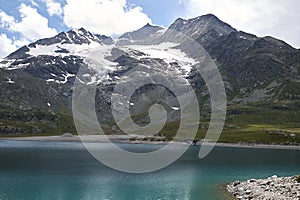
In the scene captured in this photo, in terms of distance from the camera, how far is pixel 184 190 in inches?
2689

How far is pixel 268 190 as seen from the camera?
2347 inches

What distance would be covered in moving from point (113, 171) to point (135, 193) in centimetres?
3100

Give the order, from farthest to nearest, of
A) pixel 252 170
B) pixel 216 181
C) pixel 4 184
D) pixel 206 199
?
pixel 252 170, pixel 216 181, pixel 4 184, pixel 206 199

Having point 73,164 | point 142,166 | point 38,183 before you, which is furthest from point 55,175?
point 142,166

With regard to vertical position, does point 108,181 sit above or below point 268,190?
above

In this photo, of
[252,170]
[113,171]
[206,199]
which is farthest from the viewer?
[252,170]

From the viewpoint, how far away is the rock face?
54.1 m

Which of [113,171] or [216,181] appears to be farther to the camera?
[113,171]

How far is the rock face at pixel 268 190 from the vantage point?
54072 millimetres

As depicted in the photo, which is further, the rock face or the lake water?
the lake water

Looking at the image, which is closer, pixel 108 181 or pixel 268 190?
pixel 268 190

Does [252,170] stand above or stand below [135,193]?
above

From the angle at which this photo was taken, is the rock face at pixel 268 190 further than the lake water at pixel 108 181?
No

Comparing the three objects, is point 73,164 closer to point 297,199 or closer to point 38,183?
point 38,183
